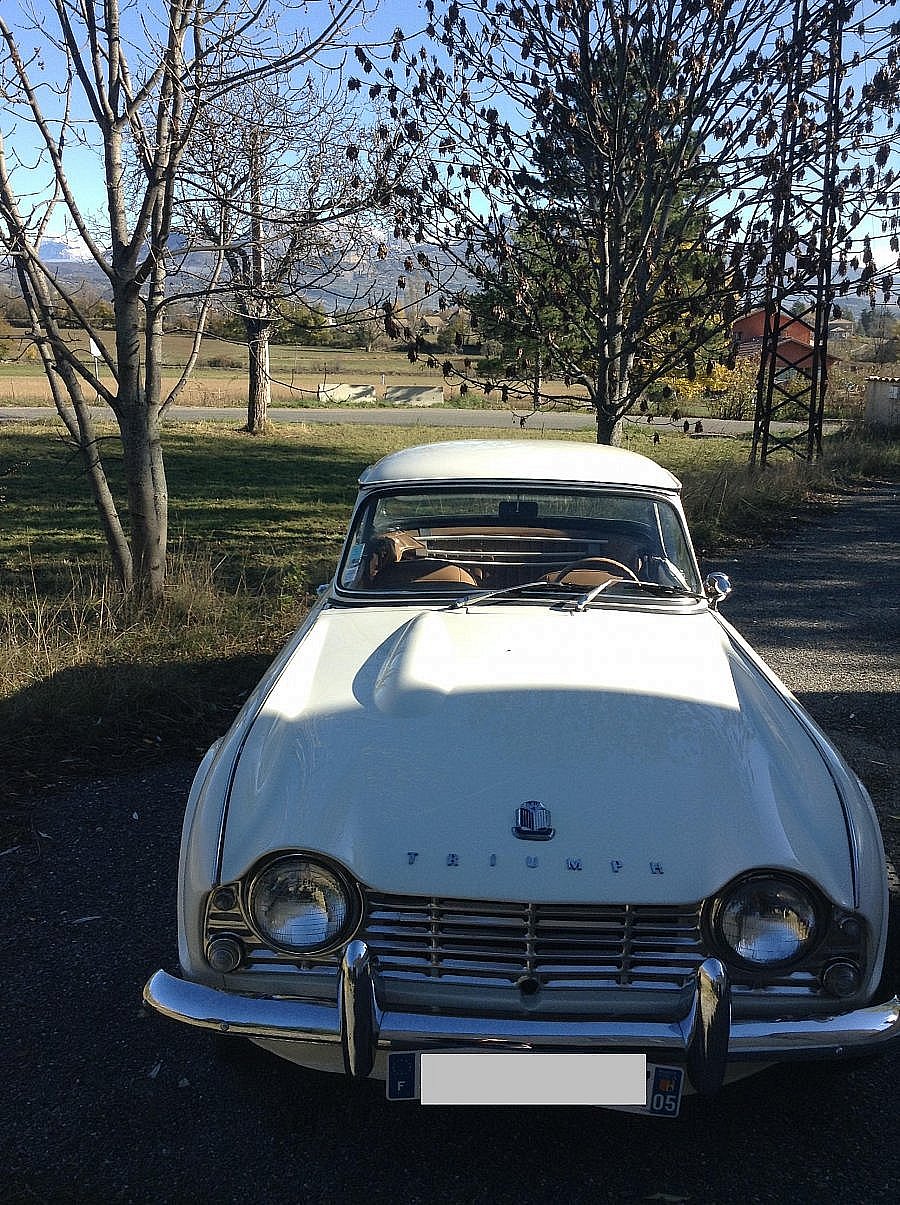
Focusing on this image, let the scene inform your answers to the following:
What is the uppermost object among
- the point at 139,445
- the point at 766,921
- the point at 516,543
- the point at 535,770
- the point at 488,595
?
the point at 139,445

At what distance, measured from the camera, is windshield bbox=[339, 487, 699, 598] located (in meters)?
3.98

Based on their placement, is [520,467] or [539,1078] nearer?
[539,1078]

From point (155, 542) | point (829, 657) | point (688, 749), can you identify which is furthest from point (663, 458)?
point (688, 749)

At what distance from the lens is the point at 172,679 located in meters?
5.47

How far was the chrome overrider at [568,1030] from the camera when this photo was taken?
2.22 metres

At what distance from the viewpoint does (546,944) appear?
2326 millimetres

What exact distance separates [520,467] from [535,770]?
1.87 m

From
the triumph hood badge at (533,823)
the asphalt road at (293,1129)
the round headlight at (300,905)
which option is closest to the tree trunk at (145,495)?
the asphalt road at (293,1129)

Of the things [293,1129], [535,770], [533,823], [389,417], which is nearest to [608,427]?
[535,770]

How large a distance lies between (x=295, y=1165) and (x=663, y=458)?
17409 millimetres

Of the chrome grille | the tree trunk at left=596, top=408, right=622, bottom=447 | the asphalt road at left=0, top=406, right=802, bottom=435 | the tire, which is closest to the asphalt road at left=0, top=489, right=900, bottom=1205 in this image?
the tire

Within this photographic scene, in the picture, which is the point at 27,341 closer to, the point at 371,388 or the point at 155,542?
the point at 155,542

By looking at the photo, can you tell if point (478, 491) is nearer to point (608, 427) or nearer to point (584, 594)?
point (584, 594)

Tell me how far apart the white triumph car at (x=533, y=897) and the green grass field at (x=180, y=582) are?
7.69 feet
